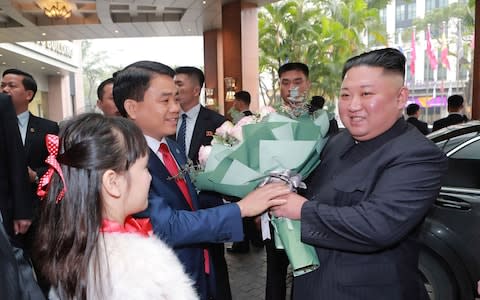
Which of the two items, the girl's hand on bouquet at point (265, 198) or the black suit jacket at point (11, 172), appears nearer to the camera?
the girl's hand on bouquet at point (265, 198)

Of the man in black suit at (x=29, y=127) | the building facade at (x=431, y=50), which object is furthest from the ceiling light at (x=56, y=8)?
the building facade at (x=431, y=50)

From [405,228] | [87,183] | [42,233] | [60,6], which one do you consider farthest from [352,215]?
[60,6]

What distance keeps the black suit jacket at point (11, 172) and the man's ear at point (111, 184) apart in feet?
6.33

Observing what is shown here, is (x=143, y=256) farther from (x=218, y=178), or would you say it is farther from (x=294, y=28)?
(x=294, y=28)

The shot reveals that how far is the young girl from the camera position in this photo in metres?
1.04

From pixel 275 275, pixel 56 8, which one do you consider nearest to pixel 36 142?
pixel 275 275

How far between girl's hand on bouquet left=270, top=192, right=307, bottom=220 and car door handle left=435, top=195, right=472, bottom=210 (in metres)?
1.87

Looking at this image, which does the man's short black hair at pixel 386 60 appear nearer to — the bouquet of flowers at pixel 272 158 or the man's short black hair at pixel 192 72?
the bouquet of flowers at pixel 272 158

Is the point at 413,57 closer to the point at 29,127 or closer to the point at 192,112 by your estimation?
the point at 192,112

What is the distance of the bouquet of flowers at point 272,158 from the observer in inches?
56.1

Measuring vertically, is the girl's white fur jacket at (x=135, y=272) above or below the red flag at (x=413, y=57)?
below

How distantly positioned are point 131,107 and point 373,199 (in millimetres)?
1064

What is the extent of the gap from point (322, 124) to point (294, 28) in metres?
17.5

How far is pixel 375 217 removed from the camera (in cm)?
131
